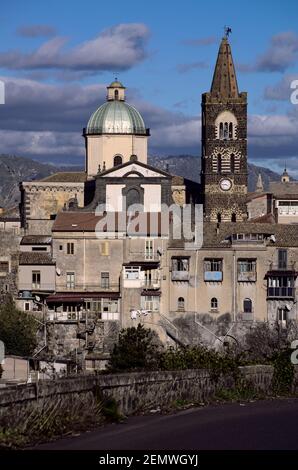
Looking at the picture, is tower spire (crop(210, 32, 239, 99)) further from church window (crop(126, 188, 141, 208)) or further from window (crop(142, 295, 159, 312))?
window (crop(142, 295, 159, 312))

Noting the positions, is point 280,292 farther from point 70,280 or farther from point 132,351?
point 132,351

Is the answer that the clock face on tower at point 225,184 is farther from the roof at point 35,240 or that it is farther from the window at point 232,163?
the roof at point 35,240

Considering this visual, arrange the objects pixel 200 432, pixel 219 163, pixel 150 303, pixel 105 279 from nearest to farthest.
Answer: pixel 200 432 < pixel 150 303 < pixel 105 279 < pixel 219 163

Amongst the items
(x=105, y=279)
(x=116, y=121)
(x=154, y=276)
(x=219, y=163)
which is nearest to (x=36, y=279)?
(x=105, y=279)

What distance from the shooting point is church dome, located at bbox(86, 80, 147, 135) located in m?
102

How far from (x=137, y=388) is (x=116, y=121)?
8286 cm

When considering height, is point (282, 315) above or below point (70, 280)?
below

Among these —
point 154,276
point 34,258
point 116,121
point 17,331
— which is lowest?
point 17,331

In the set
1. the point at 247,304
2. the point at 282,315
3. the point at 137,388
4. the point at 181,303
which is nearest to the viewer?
the point at 137,388

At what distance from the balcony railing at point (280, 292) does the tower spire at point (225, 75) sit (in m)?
24.7

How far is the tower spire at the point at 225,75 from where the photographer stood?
97475 mm

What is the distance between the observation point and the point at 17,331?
2790 inches

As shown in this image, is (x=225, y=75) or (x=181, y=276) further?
(x=225, y=75)

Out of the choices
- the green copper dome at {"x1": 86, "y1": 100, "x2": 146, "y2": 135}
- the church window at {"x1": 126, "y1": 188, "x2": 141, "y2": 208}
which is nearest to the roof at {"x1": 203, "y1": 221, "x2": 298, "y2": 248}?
the church window at {"x1": 126, "y1": 188, "x2": 141, "y2": 208}
